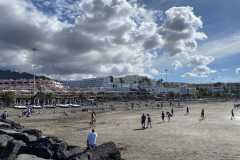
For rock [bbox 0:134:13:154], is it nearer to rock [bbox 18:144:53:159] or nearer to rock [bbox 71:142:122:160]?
rock [bbox 18:144:53:159]

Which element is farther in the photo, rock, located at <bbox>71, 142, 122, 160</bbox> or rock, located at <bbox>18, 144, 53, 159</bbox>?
rock, located at <bbox>71, 142, 122, 160</bbox>

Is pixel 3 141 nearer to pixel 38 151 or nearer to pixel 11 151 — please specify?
pixel 11 151

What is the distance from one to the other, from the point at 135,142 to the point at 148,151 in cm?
184

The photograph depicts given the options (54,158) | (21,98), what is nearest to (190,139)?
(54,158)

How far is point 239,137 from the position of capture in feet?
36.9

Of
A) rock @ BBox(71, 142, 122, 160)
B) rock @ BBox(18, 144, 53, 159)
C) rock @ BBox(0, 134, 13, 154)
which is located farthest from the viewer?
rock @ BBox(0, 134, 13, 154)

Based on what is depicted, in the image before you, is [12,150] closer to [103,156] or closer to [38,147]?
[38,147]

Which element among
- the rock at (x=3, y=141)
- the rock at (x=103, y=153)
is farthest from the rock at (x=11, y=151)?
the rock at (x=103, y=153)

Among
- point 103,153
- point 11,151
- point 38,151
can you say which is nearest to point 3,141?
point 11,151

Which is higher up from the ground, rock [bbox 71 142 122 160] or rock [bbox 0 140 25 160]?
rock [bbox 0 140 25 160]

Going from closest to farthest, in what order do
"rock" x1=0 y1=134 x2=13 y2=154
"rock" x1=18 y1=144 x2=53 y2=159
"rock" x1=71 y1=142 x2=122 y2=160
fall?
"rock" x1=18 y1=144 x2=53 y2=159 → "rock" x1=71 y1=142 x2=122 y2=160 → "rock" x1=0 y1=134 x2=13 y2=154

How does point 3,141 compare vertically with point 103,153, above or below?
above

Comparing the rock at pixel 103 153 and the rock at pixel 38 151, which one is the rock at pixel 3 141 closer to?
the rock at pixel 38 151

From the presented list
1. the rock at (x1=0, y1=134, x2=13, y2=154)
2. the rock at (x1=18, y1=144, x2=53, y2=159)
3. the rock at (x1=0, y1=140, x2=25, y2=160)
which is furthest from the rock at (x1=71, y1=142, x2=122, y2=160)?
the rock at (x1=0, y1=134, x2=13, y2=154)
